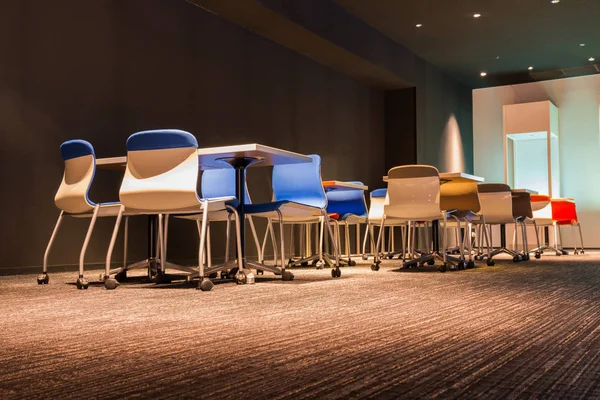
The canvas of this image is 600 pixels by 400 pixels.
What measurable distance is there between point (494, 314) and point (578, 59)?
33.8 feet

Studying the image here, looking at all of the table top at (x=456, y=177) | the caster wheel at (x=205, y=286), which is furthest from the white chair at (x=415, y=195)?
the caster wheel at (x=205, y=286)

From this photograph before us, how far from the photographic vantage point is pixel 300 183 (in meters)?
5.38

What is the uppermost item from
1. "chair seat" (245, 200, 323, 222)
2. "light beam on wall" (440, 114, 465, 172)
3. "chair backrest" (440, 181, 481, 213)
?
"light beam on wall" (440, 114, 465, 172)

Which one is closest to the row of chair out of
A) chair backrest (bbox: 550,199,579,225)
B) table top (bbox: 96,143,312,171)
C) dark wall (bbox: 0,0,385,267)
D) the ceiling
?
table top (bbox: 96,143,312,171)

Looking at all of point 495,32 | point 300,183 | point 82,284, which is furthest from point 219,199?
point 495,32

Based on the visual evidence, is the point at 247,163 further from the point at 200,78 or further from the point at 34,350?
the point at 200,78

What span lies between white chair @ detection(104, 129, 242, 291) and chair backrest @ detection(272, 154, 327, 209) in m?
1.71

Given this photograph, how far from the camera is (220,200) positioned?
361 cm

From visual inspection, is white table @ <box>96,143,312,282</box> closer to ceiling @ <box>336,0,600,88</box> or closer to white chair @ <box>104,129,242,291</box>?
white chair @ <box>104,129,242,291</box>

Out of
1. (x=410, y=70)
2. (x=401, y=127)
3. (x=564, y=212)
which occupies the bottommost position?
(x=564, y=212)

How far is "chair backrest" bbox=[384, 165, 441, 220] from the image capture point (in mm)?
5094

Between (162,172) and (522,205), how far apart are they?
5206mm

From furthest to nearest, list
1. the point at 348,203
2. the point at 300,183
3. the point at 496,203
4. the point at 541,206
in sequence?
1. the point at 541,206
2. the point at 348,203
3. the point at 496,203
4. the point at 300,183

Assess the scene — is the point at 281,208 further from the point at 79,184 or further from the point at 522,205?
the point at 522,205
